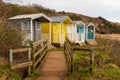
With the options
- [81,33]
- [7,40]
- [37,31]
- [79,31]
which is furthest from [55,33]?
[7,40]

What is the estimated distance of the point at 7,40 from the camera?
12680mm

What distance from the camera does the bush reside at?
38.1 ft

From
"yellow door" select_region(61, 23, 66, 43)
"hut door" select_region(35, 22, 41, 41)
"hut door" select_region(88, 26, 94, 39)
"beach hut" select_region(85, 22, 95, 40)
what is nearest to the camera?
"hut door" select_region(35, 22, 41, 41)

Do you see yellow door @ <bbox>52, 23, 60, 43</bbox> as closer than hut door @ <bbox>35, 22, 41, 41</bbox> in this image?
No

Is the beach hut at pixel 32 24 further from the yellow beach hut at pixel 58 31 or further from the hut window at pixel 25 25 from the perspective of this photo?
the yellow beach hut at pixel 58 31

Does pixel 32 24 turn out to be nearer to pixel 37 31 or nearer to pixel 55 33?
pixel 37 31

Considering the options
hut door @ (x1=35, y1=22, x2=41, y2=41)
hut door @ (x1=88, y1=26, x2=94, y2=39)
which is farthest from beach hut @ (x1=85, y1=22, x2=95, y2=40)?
hut door @ (x1=35, y1=22, x2=41, y2=41)

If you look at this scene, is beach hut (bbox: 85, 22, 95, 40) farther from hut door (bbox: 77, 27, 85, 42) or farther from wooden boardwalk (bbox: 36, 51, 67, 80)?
wooden boardwalk (bbox: 36, 51, 67, 80)

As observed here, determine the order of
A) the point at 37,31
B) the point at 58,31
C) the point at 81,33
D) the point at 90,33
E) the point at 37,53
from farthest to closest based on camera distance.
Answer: the point at 90,33 → the point at 81,33 → the point at 58,31 → the point at 37,31 → the point at 37,53

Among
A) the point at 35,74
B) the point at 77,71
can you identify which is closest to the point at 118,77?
the point at 77,71

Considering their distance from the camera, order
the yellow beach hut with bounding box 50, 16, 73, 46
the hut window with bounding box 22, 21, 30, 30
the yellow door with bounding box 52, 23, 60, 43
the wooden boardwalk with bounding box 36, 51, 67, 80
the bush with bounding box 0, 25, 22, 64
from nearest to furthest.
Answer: the wooden boardwalk with bounding box 36, 51, 67, 80 → the bush with bounding box 0, 25, 22, 64 → the hut window with bounding box 22, 21, 30, 30 → the yellow beach hut with bounding box 50, 16, 73, 46 → the yellow door with bounding box 52, 23, 60, 43

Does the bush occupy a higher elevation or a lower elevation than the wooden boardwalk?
higher

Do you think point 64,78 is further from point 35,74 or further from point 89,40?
point 89,40

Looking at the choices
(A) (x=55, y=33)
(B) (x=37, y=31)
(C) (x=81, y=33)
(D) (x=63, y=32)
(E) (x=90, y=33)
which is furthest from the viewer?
(E) (x=90, y=33)
